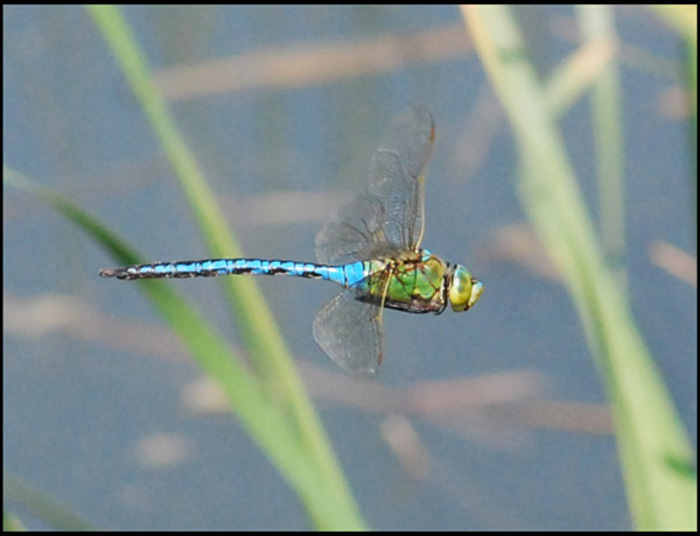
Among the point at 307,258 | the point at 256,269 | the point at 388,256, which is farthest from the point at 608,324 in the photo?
the point at 307,258

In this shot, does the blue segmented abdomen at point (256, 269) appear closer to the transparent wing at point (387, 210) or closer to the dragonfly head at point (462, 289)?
the transparent wing at point (387, 210)

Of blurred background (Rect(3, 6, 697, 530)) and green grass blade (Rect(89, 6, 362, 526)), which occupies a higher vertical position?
blurred background (Rect(3, 6, 697, 530))

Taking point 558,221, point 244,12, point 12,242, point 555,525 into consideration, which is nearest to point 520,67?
point 558,221

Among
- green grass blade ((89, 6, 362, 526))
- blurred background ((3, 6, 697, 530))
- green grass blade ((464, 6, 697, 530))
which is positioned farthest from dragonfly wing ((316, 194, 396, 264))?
blurred background ((3, 6, 697, 530))

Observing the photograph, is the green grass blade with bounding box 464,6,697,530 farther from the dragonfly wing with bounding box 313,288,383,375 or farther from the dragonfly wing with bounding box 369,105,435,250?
the dragonfly wing with bounding box 313,288,383,375

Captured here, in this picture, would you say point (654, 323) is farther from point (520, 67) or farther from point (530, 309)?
point (520, 67)

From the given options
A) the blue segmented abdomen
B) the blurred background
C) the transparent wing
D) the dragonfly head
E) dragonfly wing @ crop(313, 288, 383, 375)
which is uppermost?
the blurred background
